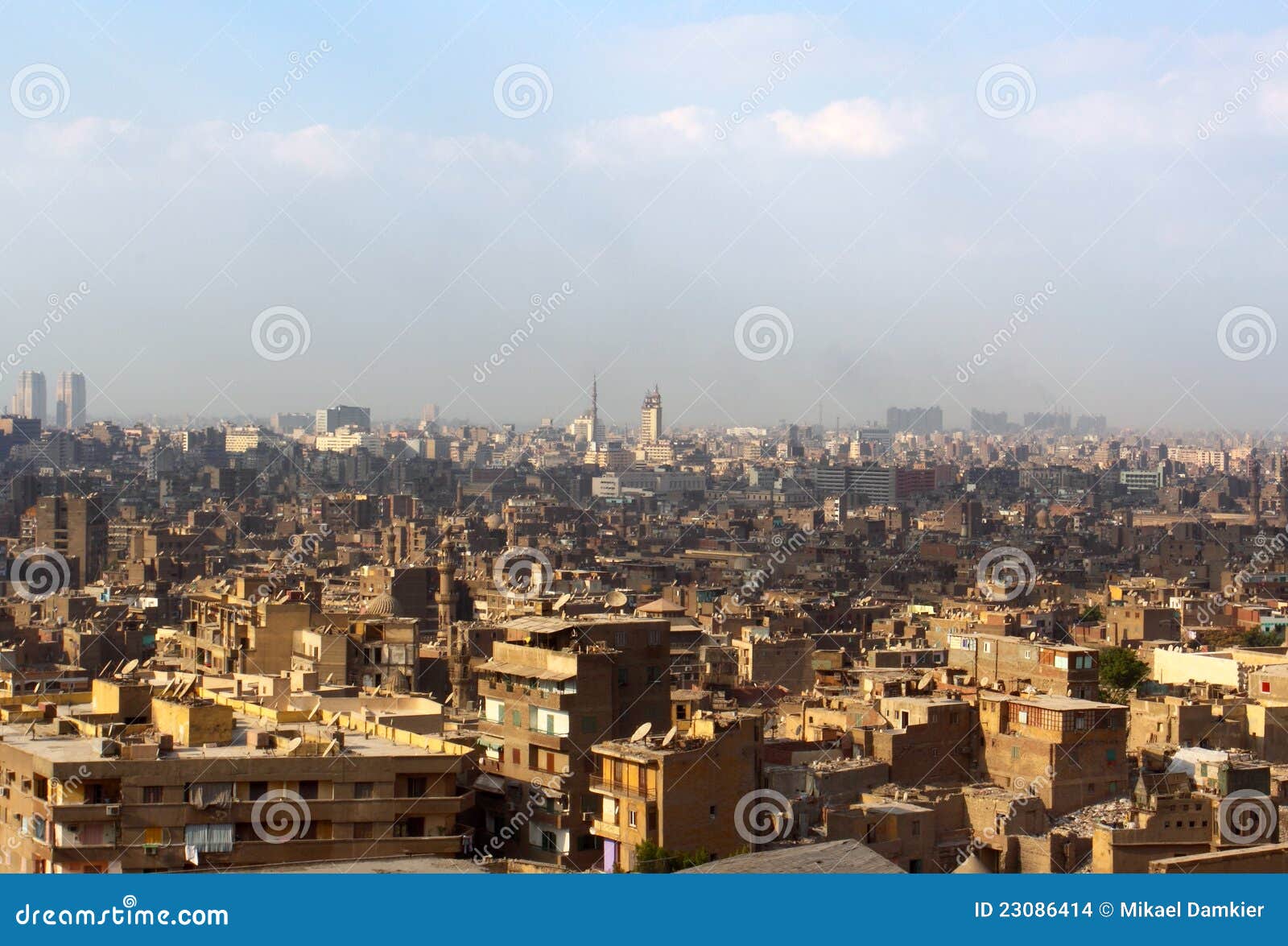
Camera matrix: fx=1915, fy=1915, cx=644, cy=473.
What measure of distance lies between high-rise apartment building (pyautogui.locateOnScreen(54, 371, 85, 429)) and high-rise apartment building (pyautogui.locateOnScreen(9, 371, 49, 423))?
2.70ft

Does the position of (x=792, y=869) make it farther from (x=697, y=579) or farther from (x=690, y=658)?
(x=697, y=579)

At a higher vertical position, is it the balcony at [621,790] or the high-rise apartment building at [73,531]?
the high-rise apartment building at [73,531]

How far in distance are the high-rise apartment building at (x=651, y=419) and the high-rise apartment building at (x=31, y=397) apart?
149 feet

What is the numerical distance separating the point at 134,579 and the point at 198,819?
98.1ft

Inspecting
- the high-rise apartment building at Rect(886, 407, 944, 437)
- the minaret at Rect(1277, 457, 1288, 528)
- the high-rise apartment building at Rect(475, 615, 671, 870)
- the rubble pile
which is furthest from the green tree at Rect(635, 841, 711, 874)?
the high-rise apartment building at Rect(886, 407, 944, 437)

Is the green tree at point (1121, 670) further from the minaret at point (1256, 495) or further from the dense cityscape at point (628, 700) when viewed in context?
the minaret at point (1256, 495)

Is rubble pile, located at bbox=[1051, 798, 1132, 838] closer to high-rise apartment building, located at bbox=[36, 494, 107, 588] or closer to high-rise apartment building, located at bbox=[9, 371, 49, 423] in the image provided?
high-rise apartment building, located at bbox=[36, 494, 107, 588]

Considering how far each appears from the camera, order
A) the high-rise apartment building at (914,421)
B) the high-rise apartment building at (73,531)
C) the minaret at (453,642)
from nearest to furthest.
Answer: the minaret at (453,642) → the high-rise apartment building at (73,531) → the high-rise apartment building at (914,421)

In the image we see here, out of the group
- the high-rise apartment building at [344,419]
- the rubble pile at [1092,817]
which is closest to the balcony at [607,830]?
the rubble pile at [1092,817]

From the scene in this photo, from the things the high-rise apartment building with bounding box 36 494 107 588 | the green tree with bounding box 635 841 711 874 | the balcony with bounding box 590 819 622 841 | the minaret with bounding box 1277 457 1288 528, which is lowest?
the green tree with bounding box 635 841 711 874

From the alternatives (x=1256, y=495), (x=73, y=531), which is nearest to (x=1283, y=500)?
(x=1256, y=495)

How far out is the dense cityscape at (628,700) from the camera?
12.1 meters

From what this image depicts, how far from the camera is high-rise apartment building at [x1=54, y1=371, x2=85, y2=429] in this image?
98344 mm

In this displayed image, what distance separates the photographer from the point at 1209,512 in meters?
71.9
